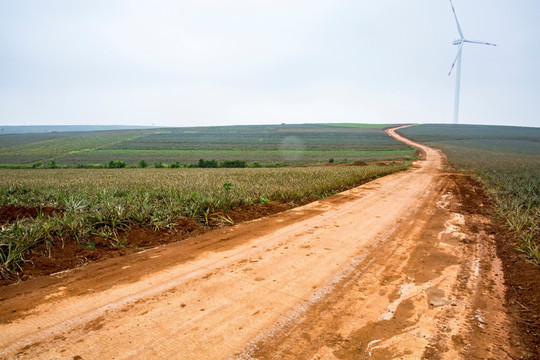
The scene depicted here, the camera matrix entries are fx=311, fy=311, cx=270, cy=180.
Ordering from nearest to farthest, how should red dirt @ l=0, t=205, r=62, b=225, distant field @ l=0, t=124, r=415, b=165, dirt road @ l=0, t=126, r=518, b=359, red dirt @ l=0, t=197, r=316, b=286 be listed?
dirt road @ l=0, t=126, r=518, b=359, red dirt @ l=0, t=197, r=316, b=286, red dirt @ l=0, t=205, r=62, b=225, distant field @ l=0, t=124, r=415, b=165

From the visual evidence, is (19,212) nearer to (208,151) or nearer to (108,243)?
(108,243)

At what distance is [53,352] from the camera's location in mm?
3125

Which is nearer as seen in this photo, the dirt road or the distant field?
the dirt road

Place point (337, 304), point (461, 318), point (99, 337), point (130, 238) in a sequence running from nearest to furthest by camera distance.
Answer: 1. point (99, 337)
2. point (461, 318)
3. point (337, 304)
4. point (130, 238)

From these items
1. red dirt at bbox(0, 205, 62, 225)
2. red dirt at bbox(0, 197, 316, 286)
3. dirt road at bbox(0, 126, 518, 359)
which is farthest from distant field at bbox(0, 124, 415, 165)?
dirt road at bbox(0, 126, 518, 359)

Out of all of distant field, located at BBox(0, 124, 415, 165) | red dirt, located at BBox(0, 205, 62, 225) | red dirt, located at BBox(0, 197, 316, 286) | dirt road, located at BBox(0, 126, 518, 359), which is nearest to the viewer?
dirt road, located at BBox(0, 126, 518, 359)

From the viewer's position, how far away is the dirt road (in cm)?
327

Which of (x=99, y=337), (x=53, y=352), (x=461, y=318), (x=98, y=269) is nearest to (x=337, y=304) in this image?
(x=461, y=318)

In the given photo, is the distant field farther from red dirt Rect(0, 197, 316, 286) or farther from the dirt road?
the dirt road

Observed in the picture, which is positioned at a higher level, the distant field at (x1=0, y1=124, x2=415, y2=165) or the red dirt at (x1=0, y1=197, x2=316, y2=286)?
the red dirt at (x1=0, y1=197, x2=316, y2=286)

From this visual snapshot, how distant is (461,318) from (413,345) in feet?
3.23

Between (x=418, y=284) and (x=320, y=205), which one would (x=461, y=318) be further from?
(x=320, y=205)

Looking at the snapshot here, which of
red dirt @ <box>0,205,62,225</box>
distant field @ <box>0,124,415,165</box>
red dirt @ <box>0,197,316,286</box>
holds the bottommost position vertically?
distant field @ <box>0,124,415,165</box>

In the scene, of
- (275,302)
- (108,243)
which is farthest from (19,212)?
(275,302)
